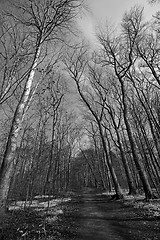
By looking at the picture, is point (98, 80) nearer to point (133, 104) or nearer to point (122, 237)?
point (133, 104)

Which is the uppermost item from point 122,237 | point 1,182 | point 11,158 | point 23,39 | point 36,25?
point 36,25

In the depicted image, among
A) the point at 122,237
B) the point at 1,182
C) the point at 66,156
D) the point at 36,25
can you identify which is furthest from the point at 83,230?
the point at 66,156

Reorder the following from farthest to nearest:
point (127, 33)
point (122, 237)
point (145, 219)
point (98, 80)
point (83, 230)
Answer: point (98, 80), point (127, 33), point (145, 219), point (83, 230), point (122, 237)

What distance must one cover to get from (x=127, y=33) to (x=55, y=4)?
8.52 meters

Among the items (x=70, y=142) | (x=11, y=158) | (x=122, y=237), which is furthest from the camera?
(x=70, y=142)

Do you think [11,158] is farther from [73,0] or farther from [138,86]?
[138,86]

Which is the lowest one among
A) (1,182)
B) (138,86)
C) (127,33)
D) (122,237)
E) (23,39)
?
(122,237)

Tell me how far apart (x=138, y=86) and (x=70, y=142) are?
63.8ft

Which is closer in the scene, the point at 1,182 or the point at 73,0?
the point at 1,182

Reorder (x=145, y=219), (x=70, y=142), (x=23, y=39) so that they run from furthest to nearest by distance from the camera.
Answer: (x=70, y=142) < (x=23, y=39) < (x=145, y=219)

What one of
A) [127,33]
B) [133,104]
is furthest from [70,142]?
[127,33]

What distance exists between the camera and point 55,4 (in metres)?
6.88

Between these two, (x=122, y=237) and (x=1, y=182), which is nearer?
(x=1, y=182)

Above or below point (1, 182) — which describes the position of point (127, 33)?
above
